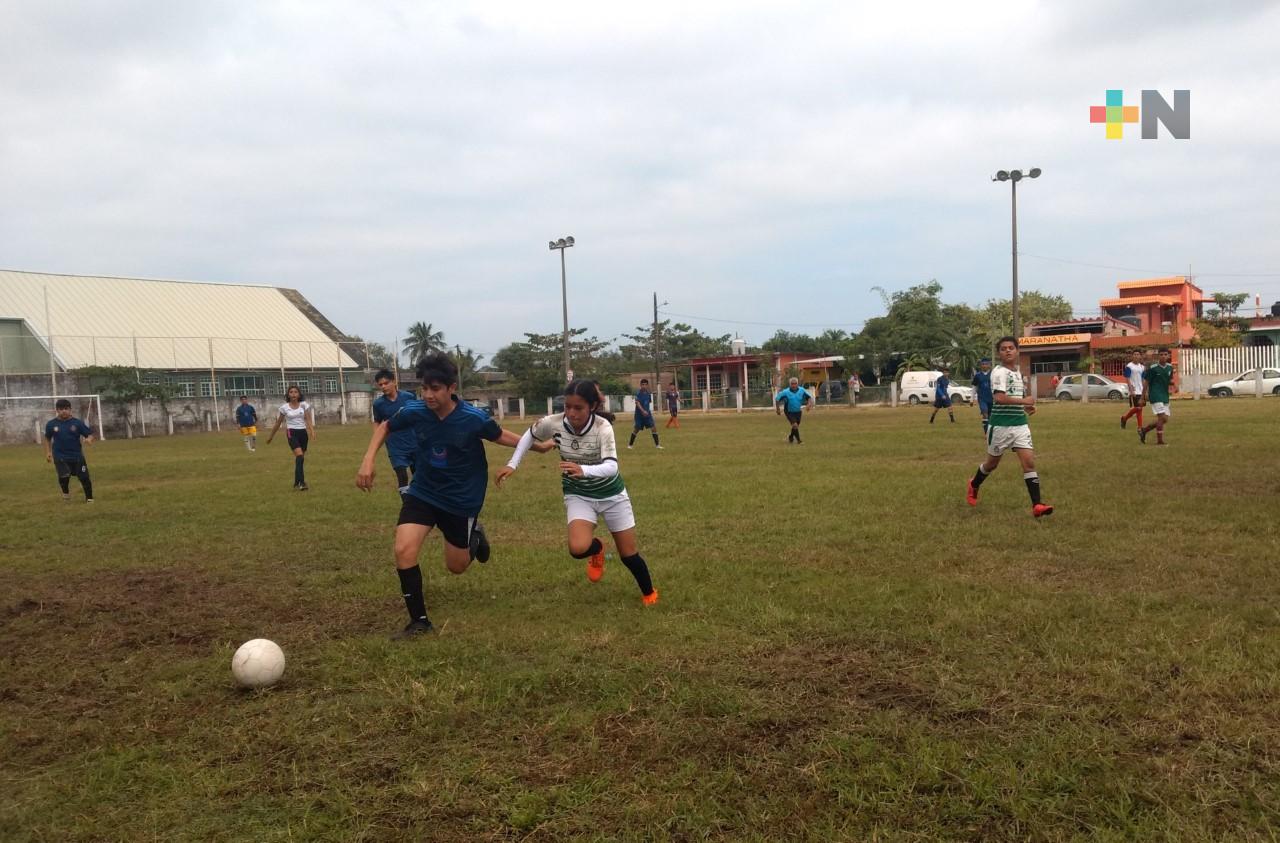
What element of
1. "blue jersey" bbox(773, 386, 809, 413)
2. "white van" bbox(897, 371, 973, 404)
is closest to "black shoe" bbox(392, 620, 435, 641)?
"blue jersey" bbox(773, 386, 809, 413)

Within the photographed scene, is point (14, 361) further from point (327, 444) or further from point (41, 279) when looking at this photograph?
point (327, 444)

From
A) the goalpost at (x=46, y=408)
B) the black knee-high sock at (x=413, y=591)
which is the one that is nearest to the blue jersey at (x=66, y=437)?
the black knee-high sock at (x=413, y=591)

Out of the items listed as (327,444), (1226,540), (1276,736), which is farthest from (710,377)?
(1276,736)

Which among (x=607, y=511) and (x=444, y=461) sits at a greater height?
(x=444, y=461)

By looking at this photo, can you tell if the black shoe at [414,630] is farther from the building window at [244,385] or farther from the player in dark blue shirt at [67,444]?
the building window at [244,385]

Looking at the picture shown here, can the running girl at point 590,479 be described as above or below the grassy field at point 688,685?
above

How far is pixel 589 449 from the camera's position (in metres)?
6.48

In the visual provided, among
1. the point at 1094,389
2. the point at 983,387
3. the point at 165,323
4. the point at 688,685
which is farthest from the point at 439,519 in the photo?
the point at 165,323

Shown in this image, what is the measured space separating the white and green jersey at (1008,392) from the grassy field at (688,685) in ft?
3.42

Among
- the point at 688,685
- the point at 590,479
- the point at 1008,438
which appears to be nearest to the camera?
the point at 688,685

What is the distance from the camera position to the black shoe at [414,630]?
5797mm

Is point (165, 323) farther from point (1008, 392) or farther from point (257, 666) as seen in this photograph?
point (257, 666)

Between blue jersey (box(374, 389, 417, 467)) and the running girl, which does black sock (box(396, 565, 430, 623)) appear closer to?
the running girl

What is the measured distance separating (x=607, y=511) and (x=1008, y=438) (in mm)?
5363
